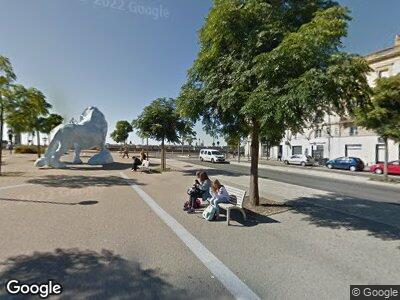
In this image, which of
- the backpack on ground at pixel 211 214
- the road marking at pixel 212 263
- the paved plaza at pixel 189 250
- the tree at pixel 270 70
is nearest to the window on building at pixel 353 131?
the paved plaza at pixel 189 250

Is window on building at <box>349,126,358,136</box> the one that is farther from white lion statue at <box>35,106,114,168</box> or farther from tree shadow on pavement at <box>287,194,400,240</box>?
tree shadow on pavement at <box>287,194,400,240</box>

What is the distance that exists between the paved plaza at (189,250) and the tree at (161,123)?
12036 millimetres

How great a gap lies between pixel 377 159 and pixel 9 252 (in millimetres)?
38125

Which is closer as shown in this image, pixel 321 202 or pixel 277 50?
pixel 277 50

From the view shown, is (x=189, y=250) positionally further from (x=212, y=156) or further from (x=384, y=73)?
(x=384, y=73)

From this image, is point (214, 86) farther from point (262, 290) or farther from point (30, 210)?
point (30, 210)

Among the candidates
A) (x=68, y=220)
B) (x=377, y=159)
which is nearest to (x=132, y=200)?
(x=68, y=220)

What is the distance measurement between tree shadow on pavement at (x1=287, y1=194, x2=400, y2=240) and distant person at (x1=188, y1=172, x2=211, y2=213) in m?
2.58

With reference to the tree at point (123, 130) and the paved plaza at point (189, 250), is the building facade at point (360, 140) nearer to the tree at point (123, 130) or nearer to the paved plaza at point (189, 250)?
the paved plaza at point (189, 250)

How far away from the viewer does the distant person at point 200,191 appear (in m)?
8.41

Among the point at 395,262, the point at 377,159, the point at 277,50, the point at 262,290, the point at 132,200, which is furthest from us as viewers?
the point at 377,159

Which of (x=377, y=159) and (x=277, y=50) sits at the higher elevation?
(x=277, y=50)

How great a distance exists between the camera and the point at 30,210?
7.98 meters

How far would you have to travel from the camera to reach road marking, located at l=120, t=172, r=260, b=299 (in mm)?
3828
